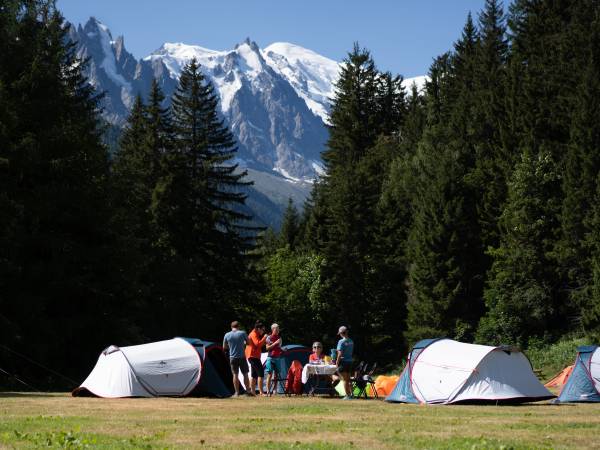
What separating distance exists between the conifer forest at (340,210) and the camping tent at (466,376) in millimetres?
12859

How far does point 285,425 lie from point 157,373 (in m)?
7.76

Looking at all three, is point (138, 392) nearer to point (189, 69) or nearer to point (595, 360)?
point (595, 360)

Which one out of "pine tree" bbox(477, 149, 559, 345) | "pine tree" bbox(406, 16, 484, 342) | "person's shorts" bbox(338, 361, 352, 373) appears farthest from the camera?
"pine tree" bbox(406, 16, 484, 342)

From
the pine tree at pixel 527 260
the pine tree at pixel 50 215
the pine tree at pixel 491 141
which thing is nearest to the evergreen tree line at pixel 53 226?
the pine tree at pixel 50 215

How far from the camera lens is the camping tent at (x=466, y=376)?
62.6 feet

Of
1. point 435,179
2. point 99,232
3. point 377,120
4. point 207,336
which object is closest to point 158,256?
point 207,336

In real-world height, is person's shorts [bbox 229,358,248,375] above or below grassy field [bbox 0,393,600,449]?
above

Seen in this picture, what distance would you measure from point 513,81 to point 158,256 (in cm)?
2516

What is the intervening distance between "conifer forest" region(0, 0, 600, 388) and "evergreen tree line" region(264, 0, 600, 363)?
5.6 inches

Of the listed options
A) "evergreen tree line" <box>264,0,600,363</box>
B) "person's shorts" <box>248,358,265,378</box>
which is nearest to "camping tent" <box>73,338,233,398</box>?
"person's shorts" <box>248,358,265,378</box>

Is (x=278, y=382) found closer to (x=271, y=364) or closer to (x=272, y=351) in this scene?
(x=271, y=364)

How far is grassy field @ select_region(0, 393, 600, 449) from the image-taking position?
11086 millimetres

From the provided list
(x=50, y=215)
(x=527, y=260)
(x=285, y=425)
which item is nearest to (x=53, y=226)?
(x=50, y=215)

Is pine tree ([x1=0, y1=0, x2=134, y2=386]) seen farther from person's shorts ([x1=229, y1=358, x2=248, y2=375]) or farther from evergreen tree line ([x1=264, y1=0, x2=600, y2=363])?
evergreen tree line ([x1=264, y1=0, x2=600, y2=363])
